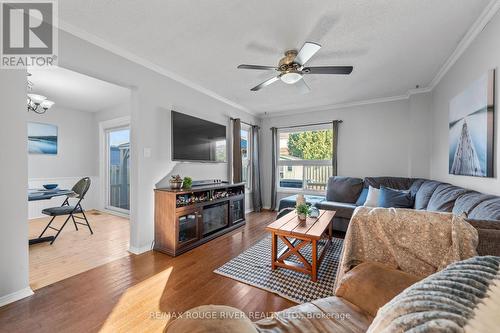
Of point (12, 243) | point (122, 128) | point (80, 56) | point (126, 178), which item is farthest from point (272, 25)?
point (126, 178)

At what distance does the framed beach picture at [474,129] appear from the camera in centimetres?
169

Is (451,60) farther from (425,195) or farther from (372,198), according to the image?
(372,198)

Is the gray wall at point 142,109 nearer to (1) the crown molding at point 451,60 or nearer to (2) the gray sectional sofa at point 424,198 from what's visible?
(2) the gray sectional sofa at point 424,198

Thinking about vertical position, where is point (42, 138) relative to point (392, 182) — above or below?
above

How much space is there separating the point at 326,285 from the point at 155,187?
2325 millimetres

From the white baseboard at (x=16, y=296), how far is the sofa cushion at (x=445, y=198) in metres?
3.73

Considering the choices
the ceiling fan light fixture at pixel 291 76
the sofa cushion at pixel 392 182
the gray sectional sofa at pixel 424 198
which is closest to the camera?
the gray sectional sofa at pixel 424 198

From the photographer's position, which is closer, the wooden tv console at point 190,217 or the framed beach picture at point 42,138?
the wooden tv console at point 190,217

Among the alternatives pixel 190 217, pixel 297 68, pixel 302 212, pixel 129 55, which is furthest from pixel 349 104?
pixel 129 55

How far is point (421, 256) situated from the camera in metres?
1.13

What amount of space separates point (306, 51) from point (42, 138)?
5.26 metres

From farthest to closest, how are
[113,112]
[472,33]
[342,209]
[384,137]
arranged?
[113,112], [384,137], [342,209], [472,33]

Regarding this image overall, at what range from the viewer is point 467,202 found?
1634 millimetres

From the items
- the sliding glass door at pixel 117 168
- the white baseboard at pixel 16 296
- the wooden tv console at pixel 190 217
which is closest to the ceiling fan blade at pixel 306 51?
the wooden tv console at pixel 190 217
